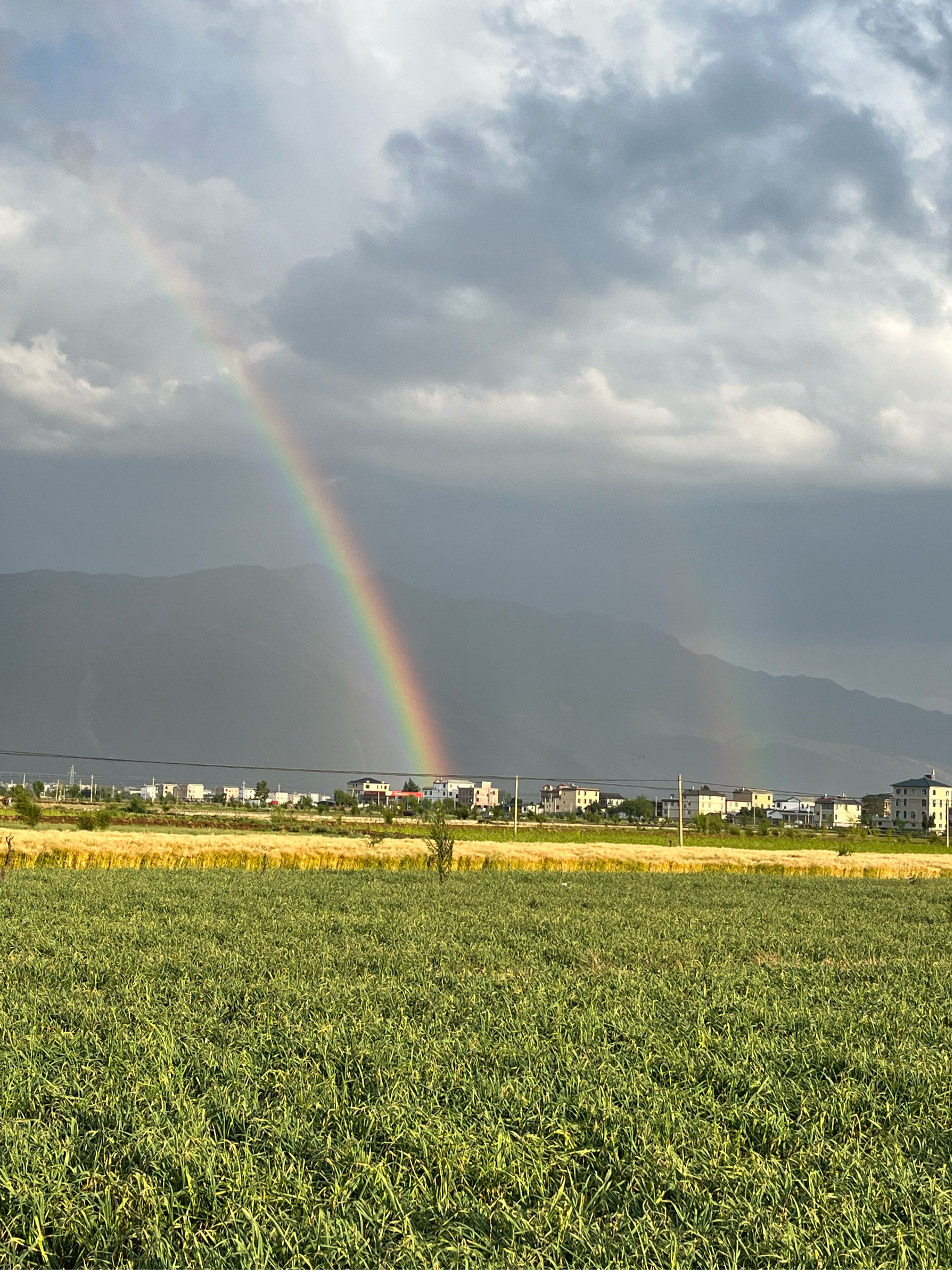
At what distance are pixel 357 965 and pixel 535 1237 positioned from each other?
882cm

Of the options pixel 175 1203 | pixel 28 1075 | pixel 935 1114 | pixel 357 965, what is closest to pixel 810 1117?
pixel 935 1114

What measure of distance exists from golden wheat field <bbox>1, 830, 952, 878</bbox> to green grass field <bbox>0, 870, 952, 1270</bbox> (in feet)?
68.6

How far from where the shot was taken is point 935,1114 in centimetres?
752

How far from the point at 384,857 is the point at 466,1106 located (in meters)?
35.6

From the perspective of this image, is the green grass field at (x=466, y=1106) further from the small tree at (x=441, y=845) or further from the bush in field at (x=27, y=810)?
the bush in field at (x=27, y=810)

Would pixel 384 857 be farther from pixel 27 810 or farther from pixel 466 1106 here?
pixel 466 1106

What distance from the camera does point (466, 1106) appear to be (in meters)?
7.31

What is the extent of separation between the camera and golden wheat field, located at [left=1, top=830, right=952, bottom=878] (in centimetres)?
3709

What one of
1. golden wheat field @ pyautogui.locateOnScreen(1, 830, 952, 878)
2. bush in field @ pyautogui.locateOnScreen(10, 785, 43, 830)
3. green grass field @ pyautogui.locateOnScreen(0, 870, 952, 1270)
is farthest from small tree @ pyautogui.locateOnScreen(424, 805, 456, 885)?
bush in field @ pyautogui.locateOnScreen(10, 785, 43, 830)

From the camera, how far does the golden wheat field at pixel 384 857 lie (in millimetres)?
37094

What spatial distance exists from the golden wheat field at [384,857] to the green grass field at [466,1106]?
68.6 ft

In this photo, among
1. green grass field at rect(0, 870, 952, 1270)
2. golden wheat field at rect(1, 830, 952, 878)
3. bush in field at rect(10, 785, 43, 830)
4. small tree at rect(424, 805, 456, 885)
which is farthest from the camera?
bush in field at rect(10, 785, 43, 830)

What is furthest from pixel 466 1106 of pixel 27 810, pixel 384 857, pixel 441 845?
pixel 27 810

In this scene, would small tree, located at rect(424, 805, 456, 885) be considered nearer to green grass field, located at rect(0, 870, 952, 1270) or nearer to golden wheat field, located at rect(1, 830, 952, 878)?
golden wheat field, located at rect(1, 830, 952, 878)
